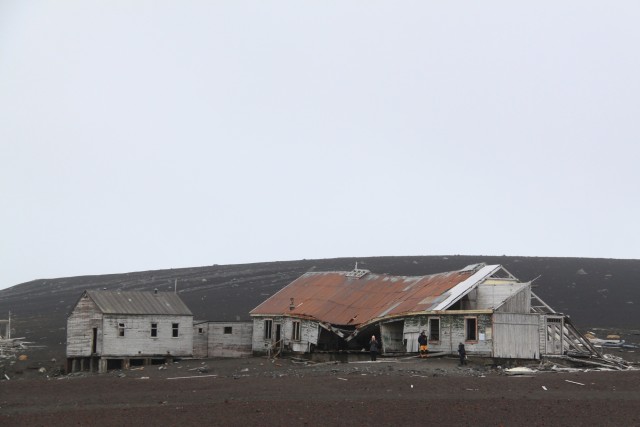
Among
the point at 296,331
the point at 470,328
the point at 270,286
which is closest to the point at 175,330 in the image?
the point at 296,331

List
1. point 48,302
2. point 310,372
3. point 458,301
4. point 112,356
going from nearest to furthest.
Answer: point 310,372, point 458,301, point 112,356, point 48,302

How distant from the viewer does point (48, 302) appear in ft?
318

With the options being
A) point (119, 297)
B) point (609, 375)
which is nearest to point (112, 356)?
point (119, 297)

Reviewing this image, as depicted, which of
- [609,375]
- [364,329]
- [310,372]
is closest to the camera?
[609,375]

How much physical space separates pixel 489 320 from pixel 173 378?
13.0 meters

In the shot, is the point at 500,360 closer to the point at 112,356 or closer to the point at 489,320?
the point at 489,320

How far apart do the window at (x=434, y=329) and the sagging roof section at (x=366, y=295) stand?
1.91ft

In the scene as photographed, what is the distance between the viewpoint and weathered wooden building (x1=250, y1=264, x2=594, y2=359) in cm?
4159

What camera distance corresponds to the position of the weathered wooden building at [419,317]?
4159cm

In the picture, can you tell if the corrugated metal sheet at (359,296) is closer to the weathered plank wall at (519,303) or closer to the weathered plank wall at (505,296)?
the weathered plank wall at (505,296)

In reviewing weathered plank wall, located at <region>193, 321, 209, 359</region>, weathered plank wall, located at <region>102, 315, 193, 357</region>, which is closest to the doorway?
weathered plank wall, located at <region>102, 315, 193, 357</region>

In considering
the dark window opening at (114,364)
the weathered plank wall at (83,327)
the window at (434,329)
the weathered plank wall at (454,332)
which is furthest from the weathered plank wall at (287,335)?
the weathered plank wall at (83,327)

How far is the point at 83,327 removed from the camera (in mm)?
51375

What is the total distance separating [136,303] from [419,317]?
16.2 meters
